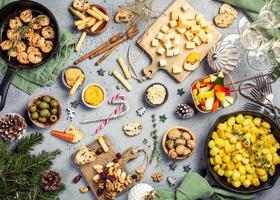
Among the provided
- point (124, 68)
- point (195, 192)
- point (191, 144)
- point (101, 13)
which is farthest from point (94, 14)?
point (195, 192)

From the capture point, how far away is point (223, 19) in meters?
2.20

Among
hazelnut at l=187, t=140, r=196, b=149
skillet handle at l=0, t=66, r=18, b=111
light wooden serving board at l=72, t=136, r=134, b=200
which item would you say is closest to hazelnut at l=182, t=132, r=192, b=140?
hazelnut at l=187, t=140, r=196, b=149

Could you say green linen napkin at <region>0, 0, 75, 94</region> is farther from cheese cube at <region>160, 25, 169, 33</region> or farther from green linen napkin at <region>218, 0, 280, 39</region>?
green linen napkin at <region>218, 0, 280, 39</region>

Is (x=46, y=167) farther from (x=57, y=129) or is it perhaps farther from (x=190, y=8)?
(x=190, y=8)

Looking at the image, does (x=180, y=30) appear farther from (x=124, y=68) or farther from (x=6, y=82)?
(x=6, y=82)

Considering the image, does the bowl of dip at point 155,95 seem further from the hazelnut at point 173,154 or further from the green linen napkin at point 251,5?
the green linen napkin at point 251,5

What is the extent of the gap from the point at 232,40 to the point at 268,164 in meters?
0.42

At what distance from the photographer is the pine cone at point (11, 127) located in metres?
2.10

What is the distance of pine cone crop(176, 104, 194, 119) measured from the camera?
216 cm

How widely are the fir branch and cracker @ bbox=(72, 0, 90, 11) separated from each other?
16.8 inches

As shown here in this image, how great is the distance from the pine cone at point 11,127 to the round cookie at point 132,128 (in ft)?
1.09

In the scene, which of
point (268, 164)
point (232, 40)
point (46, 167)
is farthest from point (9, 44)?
point (268, 164)

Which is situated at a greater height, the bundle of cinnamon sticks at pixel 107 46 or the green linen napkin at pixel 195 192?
the bundle of cinnamon sticks at pixel 107 46

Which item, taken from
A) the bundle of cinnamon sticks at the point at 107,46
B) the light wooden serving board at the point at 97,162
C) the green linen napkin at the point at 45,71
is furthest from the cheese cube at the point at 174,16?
the light wooden serving board at the point at 97,162
